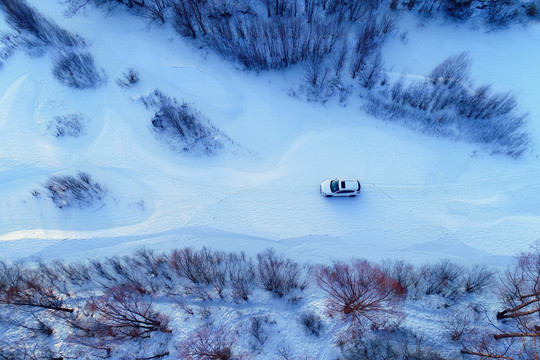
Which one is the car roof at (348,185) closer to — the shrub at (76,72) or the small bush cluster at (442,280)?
the small bush cluster at (442,280)

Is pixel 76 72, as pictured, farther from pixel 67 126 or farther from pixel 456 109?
pixel 456 109

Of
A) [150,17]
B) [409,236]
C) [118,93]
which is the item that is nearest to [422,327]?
[409,236]

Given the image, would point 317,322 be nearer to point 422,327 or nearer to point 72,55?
point 422,327

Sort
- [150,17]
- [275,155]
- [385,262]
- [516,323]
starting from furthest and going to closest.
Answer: [150,17] → [275,155] → [385,262] → [516,323]

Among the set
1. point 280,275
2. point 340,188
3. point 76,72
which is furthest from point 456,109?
point 76,72

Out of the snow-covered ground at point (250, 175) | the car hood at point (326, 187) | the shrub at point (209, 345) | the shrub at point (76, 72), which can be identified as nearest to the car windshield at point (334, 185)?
the car hood at point (326, 187)

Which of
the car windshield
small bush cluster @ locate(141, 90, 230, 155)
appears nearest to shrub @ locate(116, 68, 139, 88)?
small bush cluster @ locate(141, 90, 230, 155)

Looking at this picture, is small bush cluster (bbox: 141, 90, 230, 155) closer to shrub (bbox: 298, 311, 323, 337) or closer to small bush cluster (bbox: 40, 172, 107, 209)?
small bush cluster (bbox: 40, 172, 107, 209)
